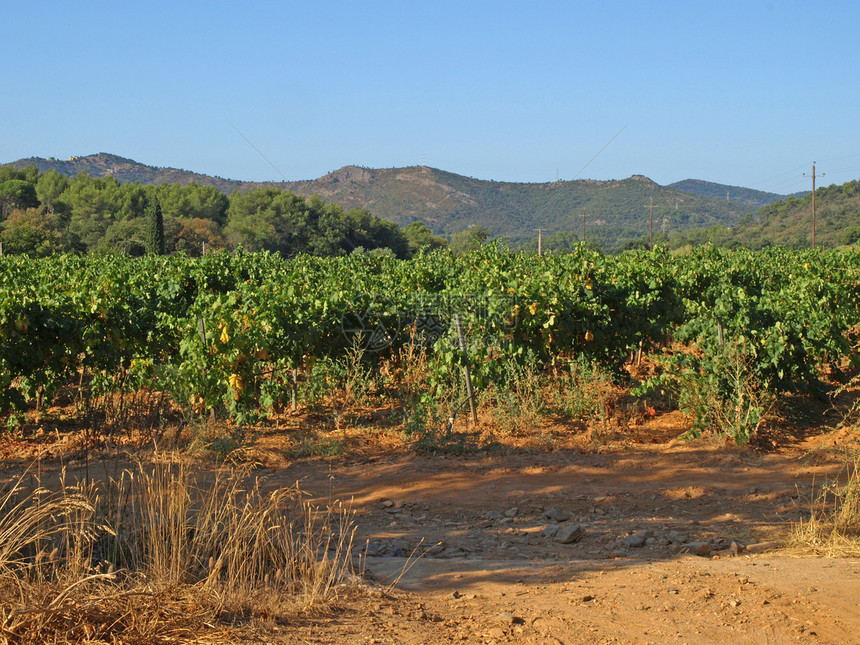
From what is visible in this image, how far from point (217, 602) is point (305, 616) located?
40cm

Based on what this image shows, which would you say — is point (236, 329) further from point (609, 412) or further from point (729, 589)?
point (729, 589)

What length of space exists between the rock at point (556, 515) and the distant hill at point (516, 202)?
9297cm

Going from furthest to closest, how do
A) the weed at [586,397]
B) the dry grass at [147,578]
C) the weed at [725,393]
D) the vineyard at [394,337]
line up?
1. the weed at [586,397]
2. the vineyard at [394,337]
3. the weed at [725,393]
4. the dry grass at [147,578]

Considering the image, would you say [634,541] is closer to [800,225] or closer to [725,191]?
[800,225]

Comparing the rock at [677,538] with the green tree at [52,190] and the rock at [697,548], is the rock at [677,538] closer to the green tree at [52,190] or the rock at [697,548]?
the rock at [697,548]

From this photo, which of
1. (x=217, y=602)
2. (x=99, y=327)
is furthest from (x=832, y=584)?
(x=99, y=327)

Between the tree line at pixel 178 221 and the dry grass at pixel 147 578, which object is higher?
the tree line at pixel 178 221

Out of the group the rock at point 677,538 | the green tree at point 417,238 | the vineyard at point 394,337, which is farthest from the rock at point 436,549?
the green tree at point 417,238

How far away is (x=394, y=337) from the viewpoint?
33.1 feet

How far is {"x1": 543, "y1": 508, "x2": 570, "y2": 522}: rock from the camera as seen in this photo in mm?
5480

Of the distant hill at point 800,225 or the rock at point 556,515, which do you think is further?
the distant hill at point 800,225

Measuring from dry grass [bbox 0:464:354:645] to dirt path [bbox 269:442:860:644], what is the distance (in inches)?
12.2

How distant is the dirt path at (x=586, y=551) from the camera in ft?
11.1

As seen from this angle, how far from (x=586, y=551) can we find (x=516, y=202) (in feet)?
375
